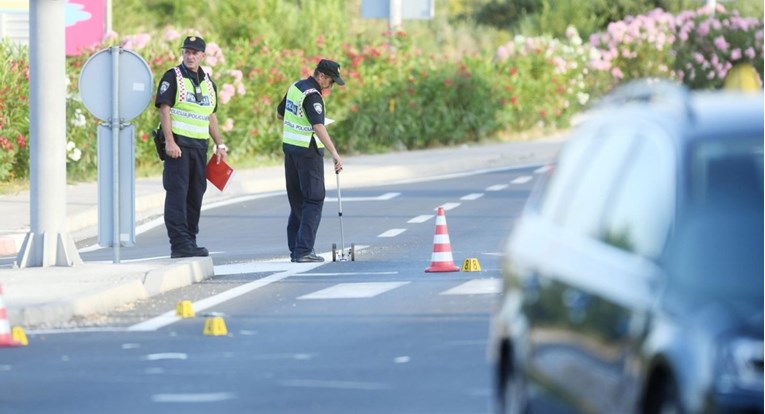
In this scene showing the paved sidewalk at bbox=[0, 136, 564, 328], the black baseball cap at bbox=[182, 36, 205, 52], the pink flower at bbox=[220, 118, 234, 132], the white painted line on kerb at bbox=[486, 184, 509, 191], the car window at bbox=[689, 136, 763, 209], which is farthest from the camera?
the pink flower at bbox=[220, 118, 234, 132]

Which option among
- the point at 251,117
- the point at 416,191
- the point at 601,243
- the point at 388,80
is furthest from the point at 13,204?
the point at 601,243

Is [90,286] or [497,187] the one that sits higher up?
[90,286]

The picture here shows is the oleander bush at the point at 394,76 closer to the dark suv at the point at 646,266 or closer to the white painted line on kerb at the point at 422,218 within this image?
the white painted line on kerb at the point at 422,218

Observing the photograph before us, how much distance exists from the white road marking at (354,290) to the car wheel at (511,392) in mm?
5918

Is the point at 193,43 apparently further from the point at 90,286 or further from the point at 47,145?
the point at 90,286

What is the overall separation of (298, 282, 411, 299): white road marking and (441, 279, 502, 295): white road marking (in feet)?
1.52

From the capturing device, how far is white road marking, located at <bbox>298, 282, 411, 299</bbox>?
1364 centimetres

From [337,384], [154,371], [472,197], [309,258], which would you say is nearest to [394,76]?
[472,197]

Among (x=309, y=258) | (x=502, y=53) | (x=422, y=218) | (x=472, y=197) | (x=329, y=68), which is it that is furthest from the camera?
(x=502, y=53)

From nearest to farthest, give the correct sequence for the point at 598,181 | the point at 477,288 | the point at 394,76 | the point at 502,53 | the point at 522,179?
1. the point at 598,181
2. the point at 477,288
3. the point at 522,179
4. the point at 394,76
5. the point at 502,53

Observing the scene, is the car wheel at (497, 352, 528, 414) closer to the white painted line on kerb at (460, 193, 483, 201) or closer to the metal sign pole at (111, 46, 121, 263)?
the metal sign pole at (111, 46, 121, 263)

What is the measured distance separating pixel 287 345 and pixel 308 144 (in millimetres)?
5908

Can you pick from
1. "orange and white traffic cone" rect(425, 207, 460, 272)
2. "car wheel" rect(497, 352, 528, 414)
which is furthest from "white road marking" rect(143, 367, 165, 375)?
"orange and white traffic cone" rect(425, 207, 460, 272)

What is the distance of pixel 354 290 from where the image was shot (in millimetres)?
14047
